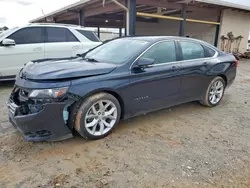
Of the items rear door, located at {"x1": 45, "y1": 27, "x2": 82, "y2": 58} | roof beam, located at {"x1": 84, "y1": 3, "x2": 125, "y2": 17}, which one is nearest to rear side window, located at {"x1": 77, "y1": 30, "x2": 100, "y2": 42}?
rear door, located at {"x1": 45, "y1": 27, "x2": 82, "y2": 58}

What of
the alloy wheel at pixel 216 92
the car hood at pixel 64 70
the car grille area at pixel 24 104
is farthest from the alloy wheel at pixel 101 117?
the alloy wheel at pixel 216 92

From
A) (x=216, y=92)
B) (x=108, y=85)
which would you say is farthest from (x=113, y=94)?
(x=216, y=92)

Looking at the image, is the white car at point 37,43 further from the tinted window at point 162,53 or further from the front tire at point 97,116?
the front tire at point 97,116

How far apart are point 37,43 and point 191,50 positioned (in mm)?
4351

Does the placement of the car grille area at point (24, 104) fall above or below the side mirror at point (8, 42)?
below

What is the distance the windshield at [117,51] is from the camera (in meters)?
3.54

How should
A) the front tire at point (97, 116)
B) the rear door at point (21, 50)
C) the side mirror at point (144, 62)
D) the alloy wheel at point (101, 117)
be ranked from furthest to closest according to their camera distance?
1. the rear door at point (21, 50)
2. the side mirror at point (144, 62)
3. the alloy wheel at point (101, 117)
4. the front tire at point (97, 116)

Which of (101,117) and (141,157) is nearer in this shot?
(141,157)

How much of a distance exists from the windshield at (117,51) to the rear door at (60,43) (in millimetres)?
2739

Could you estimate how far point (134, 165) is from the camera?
263cm

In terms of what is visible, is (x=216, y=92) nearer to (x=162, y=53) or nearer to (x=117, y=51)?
(x=162, y=53)

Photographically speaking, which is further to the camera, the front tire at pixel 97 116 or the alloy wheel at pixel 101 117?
the alloy wheel at pixel 101 117

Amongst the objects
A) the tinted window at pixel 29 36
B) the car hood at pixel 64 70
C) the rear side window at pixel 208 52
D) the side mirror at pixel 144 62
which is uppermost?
the tinted window at pixel 29 36

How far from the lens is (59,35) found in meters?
6.67
